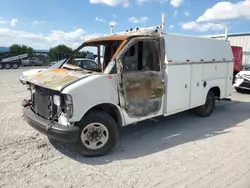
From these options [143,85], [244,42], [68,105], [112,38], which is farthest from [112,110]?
[244,42]

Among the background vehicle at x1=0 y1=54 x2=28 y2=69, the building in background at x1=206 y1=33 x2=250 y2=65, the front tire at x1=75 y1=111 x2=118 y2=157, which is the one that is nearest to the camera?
the front tire at x1=75 y1=111 x2=118 y2=157

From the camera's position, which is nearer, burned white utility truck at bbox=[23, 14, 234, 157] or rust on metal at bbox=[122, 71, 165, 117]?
burned white utility truck at bbox=[23, 14, 234, 157]

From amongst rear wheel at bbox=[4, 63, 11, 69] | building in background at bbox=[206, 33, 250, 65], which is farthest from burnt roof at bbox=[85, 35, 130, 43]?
rear wheel at bbox=[4, 63, 11, 69]

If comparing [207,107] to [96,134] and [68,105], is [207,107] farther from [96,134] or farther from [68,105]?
[68,105]

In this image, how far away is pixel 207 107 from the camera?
280 inches

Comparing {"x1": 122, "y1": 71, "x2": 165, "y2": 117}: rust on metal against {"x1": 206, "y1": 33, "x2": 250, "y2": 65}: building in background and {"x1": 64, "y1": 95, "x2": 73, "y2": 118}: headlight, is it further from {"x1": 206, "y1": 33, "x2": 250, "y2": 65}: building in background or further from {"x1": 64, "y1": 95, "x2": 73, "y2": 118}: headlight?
{"x1": 206, "y1": 33, "x2": 250, "y2": 65}: building in background

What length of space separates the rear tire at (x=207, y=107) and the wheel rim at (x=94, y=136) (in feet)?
12.0

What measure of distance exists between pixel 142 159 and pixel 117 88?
53.5 inches

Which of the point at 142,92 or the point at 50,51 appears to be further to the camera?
the point at 50,51

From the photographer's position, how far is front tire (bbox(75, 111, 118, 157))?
4.21 meters

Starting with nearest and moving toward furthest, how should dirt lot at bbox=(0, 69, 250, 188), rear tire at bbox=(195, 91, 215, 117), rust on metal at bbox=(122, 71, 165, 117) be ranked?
dirt lot at bbox=(0, 69, 250, 188)
rust on metal at bbox=(122, 71, 165, 117)
rear tire at bbox=(195, 91, 215, 117)

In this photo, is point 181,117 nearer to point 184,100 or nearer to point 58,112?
point 184,100

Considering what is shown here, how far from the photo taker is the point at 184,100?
6.02 metres

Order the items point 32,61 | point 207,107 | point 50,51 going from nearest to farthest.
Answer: point 207,107 → point 32,61 → point 50,51
